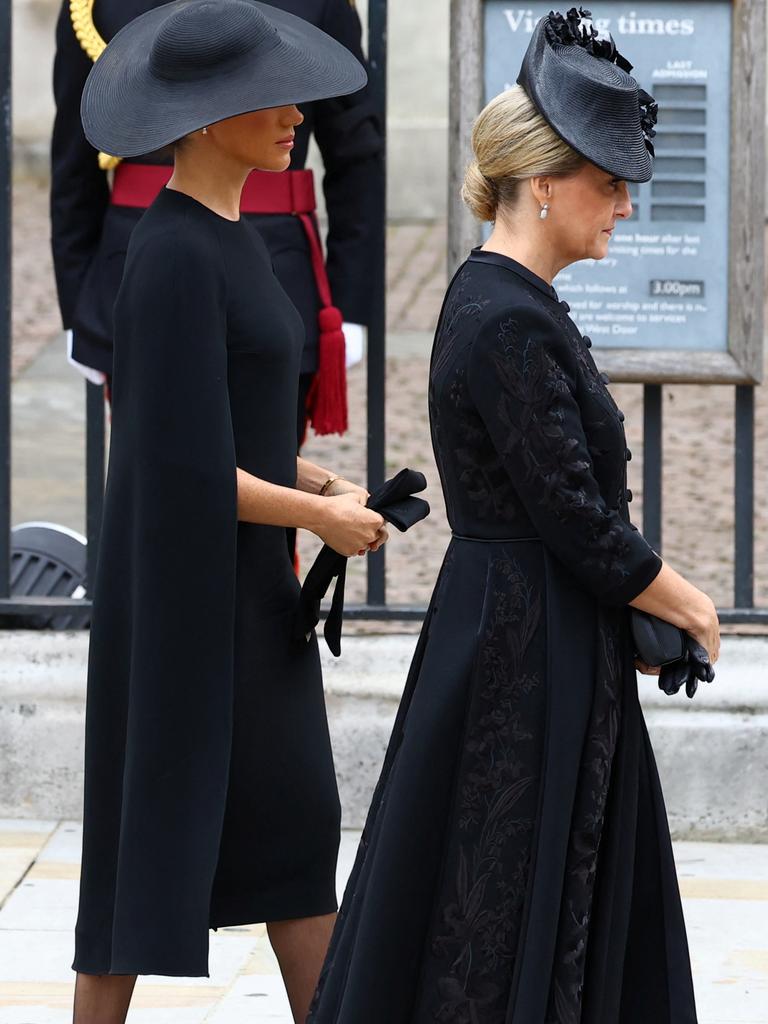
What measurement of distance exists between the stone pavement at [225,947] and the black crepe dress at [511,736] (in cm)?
93

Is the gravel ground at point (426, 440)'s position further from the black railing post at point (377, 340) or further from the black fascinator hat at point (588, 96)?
the black fascinator hat at point (588, 96)

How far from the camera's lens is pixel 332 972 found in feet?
9.41

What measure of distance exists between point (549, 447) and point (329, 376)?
159 cm

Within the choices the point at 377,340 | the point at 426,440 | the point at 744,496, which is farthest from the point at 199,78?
the point at 426,440

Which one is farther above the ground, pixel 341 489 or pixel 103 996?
pixel 341 489

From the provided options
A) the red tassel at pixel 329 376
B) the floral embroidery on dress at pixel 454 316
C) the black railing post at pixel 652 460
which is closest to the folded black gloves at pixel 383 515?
the floral embroidery on dress at pixel 454 316

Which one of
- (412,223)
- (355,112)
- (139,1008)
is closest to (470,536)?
(139,1008)

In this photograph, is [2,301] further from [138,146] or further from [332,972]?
[332,972]

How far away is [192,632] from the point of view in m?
2.95

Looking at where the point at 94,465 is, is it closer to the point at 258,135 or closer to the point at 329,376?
the point at 329,376

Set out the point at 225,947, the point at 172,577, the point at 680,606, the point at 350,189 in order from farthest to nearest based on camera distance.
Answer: the point at 350,189 → the point at 225,947 → the point at 172,577 → the point at 680,606

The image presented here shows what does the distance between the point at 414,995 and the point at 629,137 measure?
1.22m

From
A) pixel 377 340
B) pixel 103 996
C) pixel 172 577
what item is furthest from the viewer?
pixel 377 340

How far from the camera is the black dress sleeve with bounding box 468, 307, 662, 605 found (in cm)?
263
